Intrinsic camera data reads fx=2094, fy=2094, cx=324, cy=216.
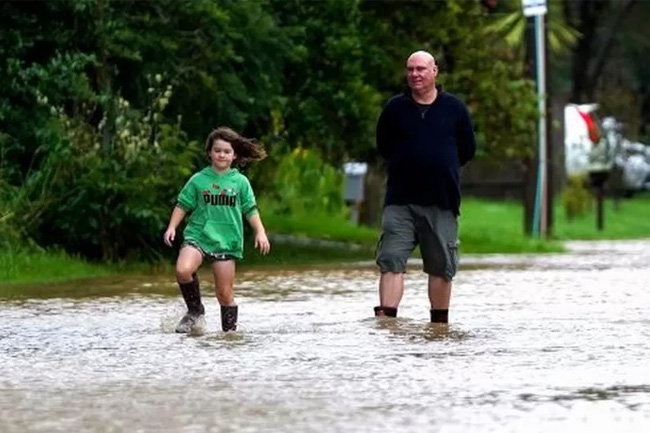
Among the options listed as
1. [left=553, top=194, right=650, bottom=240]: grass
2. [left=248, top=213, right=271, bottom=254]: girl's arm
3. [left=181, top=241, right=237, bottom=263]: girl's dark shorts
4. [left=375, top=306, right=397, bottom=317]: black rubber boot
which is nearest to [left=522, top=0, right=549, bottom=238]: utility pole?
[left=553, top=194, right=650, bottom=240]: grass

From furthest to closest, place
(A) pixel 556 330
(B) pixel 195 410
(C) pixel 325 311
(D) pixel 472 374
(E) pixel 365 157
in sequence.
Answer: (E) pixel 365 157, (C) pixel 325 311, (A) pixel 556 330, (D) pixel 472 374, (B) pixel 195 410

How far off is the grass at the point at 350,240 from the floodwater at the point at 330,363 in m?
2.19

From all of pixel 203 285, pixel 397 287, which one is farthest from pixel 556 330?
pixel 203 285

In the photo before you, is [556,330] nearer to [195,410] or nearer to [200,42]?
[195,410]

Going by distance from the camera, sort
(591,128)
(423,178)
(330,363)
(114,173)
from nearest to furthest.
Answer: (330,363) → (423,178) → (114,173) → (591,128)

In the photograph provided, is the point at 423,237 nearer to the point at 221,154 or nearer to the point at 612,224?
the point at 221,154

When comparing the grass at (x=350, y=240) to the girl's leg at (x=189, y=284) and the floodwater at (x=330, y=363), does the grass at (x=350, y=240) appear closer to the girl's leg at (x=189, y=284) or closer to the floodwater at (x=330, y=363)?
the floodwater at (x=330, y=363)

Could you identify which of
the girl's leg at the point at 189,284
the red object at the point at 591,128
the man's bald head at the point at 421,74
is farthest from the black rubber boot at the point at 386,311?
the red object at the point at 591,128

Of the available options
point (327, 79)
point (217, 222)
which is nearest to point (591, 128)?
point (327, 79)

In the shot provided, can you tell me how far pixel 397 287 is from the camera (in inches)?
548

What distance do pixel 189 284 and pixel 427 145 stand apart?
70.3 inches

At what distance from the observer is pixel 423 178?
13.7m

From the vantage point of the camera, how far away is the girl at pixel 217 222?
527 inches

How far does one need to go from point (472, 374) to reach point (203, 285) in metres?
8.52
